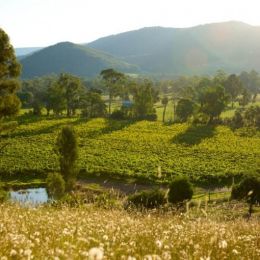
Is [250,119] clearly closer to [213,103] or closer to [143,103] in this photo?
[213,103]

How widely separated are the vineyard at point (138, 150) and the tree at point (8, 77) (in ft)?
121

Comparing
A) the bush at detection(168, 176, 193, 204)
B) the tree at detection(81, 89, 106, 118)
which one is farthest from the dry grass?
the tree at detection(81, 89, 106, 118)

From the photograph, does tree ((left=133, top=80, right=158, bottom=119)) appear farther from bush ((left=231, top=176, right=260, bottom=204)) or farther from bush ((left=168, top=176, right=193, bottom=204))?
bush ((left=231, top=176, right=260, bottom=204))

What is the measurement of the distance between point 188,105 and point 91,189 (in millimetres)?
71784

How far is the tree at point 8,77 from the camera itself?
29.6 m

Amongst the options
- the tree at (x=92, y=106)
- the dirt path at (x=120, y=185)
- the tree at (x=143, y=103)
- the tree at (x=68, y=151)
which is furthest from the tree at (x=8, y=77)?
the tree at (x=92, y=106)

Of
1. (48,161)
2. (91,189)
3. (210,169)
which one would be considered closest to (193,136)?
(210,169)

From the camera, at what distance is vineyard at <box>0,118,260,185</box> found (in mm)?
70125

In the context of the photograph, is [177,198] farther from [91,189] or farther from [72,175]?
[91,189]

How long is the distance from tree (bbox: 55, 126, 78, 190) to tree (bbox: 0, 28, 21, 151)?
16.9 m

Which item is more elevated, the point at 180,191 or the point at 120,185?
the point at 180,191

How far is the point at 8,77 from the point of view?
30.5 m

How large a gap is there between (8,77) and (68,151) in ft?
59.1

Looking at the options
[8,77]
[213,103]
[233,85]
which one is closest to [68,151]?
[8,77]
